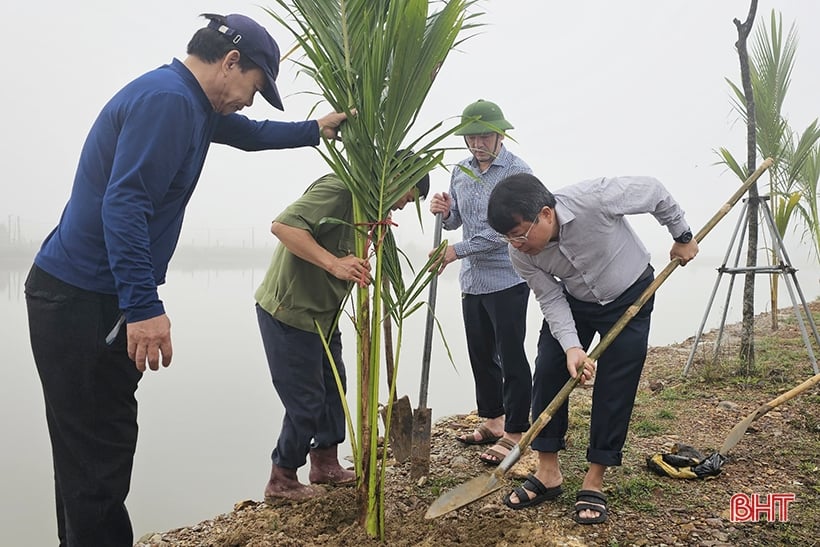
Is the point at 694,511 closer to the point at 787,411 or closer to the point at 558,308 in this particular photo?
the point at 558,308

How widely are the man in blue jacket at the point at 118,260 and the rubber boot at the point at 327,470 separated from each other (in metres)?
1.08

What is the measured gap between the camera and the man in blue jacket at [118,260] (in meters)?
1.62

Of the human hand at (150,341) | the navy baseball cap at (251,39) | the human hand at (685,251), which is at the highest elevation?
the navy baseball cap at (251,39)

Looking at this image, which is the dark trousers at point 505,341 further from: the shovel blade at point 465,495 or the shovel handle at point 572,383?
the shovel blade at point 465,495

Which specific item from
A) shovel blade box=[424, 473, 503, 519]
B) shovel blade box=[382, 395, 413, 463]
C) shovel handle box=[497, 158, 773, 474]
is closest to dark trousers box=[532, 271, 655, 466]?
shovel handle box=[497, 158, 773, 474]

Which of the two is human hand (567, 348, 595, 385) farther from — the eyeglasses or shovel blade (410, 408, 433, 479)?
shovel blade (410, 408, 433, 479)

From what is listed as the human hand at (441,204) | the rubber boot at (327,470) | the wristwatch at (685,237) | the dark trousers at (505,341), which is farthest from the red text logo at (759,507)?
the human hand at (441,204)

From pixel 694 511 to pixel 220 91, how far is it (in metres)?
2.51

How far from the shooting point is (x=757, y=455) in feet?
10.4

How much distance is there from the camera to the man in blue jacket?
1619mm

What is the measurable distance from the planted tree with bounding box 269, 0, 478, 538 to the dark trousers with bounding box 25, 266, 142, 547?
78cm

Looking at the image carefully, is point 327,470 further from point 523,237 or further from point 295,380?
point 523,237

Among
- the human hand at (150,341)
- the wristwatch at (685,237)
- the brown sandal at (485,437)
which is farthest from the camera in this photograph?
the brown sandal at (485,437)

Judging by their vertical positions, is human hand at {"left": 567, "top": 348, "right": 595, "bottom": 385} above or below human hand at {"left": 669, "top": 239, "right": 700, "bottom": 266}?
below
